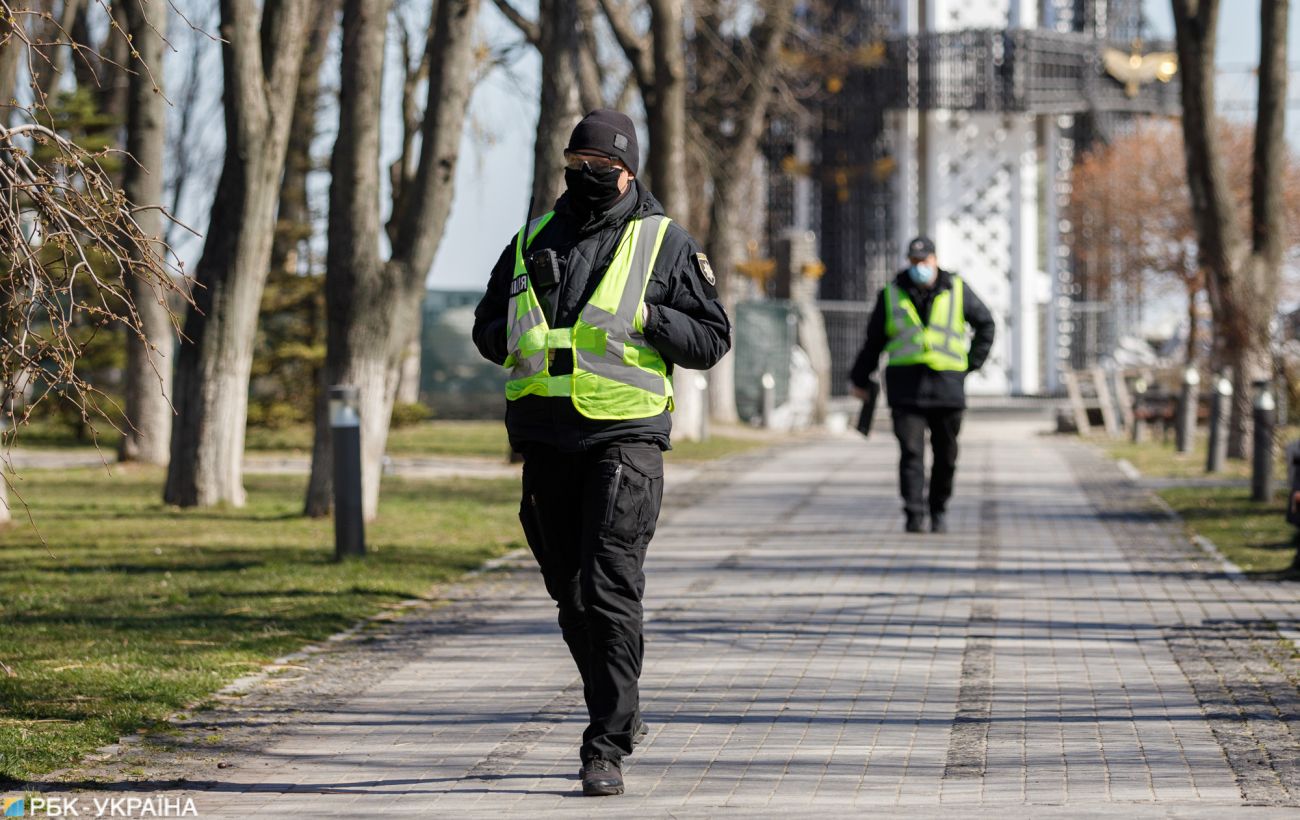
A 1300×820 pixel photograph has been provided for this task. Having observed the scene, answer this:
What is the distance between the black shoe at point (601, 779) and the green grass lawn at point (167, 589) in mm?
1738

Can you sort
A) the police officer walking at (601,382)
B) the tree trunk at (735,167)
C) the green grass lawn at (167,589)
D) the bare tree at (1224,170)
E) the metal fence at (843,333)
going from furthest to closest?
1. the metal fence at (843,333)
2. the tree trunk at (735,167)
3. the bare tree at (1224,170)
4. the green grass lawn at (167,589)
5. the police officer walking at (601,382)

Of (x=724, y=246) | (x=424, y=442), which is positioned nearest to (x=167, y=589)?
(x=424, y=442)

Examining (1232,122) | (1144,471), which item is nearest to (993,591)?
(1144,471)

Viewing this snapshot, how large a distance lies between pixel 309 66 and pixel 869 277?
62.7ft

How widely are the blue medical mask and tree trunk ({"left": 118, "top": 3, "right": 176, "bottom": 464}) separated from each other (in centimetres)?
622

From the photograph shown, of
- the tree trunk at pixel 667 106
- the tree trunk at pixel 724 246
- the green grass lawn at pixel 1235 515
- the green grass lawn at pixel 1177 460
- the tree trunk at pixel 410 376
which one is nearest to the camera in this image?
the green grass lawn at pixel 1235 515

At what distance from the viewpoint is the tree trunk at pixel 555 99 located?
19969 millimetres

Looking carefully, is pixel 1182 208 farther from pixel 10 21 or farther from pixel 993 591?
pixel 10 21

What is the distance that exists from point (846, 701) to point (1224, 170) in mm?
13307

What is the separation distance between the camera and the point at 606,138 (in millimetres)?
5895

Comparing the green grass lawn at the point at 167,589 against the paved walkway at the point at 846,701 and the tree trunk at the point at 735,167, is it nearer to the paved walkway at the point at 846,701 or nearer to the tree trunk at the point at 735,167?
the paved walkway at the point at 846,701

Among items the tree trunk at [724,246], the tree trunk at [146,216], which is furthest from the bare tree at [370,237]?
the tree trunk at [724,246]

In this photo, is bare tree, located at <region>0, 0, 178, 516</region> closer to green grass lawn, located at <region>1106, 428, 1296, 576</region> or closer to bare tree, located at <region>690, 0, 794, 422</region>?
green grass lawn, located at <region>1106, 428, 1296, 576</region>

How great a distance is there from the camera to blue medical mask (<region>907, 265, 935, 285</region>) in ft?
44.5
